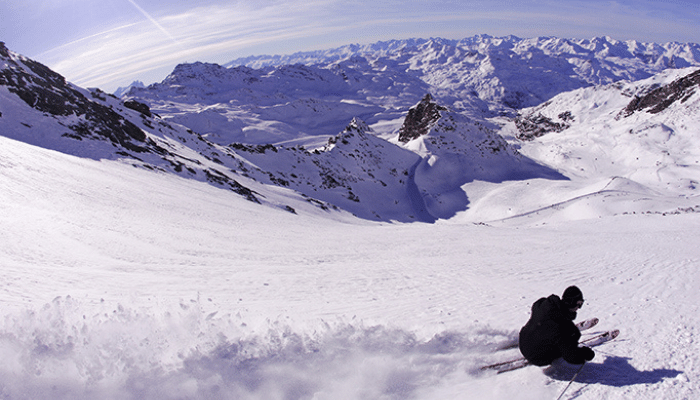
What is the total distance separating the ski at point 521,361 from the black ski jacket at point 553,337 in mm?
229

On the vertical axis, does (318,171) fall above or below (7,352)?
below

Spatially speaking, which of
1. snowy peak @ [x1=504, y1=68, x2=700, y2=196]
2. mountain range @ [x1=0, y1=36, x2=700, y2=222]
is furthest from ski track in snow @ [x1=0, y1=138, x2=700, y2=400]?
snowy peak @ [x1=504, y1=68, x2=700, y2=196]

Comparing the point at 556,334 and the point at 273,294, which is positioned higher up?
the point at 556,334

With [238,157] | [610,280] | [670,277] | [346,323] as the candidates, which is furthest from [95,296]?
[238,157]

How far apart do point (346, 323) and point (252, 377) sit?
1834mm

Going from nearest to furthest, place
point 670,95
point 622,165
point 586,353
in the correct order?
point 586,353 → point 622,165 → point 670,95

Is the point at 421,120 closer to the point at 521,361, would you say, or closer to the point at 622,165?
the point at 622,165

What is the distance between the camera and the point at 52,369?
350 centimetres

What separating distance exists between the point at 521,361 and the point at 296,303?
4.63m

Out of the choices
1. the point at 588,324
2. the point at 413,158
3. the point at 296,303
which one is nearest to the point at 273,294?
the point at 296,303

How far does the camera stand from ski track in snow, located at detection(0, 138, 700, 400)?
4039mm

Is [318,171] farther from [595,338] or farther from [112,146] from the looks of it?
[595,338]

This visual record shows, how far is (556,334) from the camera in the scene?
4.59m

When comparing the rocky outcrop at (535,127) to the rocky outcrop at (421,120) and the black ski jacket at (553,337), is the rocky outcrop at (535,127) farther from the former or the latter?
the black ski jacket at (553,337)
